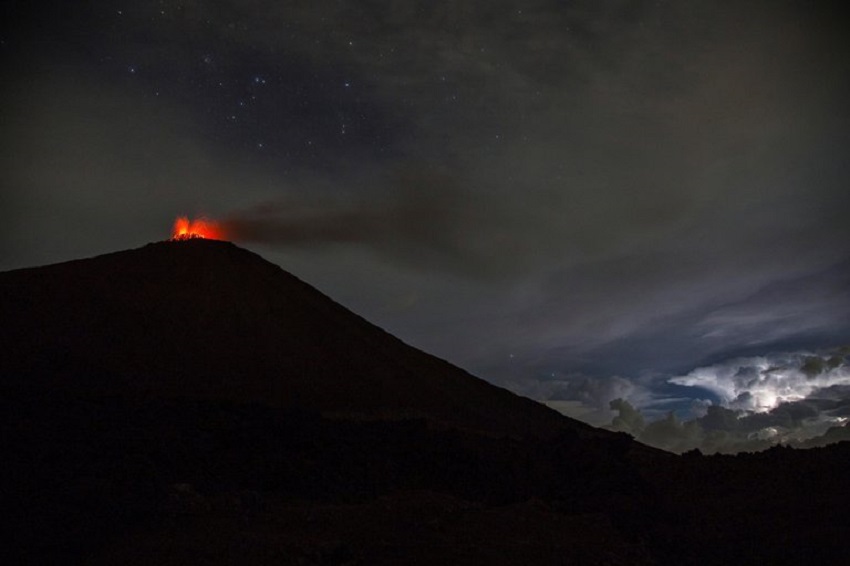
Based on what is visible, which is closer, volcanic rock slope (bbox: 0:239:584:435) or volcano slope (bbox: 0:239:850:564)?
volcano slope (bbox: 0:239:850:564)

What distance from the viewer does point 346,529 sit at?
16.5m

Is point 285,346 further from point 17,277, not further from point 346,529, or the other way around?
point 346,529

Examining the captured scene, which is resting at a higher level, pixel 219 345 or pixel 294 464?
pixel 219 345

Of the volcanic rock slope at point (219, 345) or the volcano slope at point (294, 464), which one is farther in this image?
the volcanic rock slope at point (219, 345)

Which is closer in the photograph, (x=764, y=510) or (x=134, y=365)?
(x=764, y=510)

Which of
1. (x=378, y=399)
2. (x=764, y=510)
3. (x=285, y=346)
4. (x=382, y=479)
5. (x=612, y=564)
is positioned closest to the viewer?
(x=612, y=564)

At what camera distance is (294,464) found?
78.4 ft

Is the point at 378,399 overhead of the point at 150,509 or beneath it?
overhead

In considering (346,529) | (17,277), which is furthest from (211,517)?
(17,277)

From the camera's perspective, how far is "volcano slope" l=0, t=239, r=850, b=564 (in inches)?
611

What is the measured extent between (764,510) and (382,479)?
13080 millimetres

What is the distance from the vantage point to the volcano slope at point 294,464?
611 inches

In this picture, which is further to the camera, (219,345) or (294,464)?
(219,345)

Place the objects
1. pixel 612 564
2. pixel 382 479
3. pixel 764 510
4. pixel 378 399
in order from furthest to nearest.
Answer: pixel 378 399, pixel 382 479, pixel 764 510, pixel 612 564
